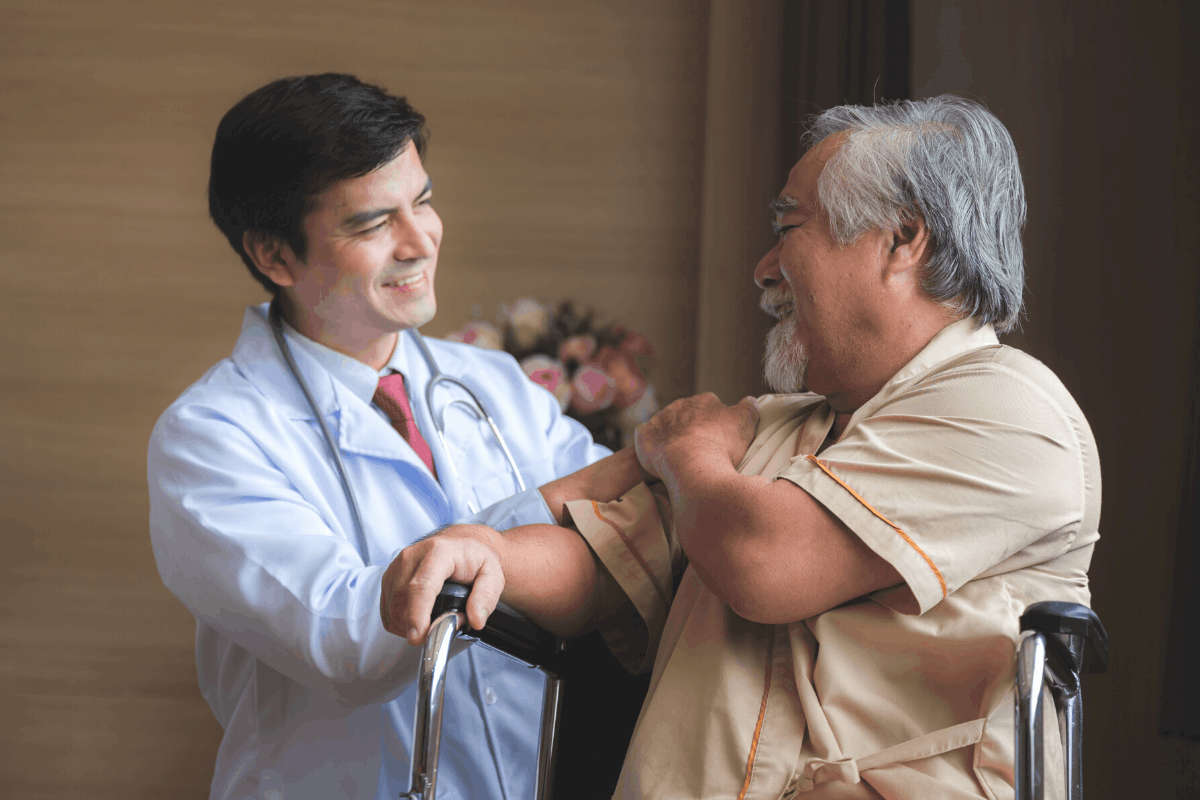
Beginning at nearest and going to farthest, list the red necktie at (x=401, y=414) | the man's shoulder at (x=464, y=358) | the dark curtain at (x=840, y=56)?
the red necktie at (x=401, y=414)
the man's shoulder at (x=464, y=358)
the dark curtain at (x=840, y=56)

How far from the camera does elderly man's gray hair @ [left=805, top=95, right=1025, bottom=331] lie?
116 cm

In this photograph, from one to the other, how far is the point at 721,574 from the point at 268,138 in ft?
3.38

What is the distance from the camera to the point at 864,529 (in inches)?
38.8

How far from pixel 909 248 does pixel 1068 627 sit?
0.47 m

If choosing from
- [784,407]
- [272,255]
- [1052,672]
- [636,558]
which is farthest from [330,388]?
[1052,672]

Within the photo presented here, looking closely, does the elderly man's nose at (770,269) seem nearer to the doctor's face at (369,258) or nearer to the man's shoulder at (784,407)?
the man's shoulder at (784,407)

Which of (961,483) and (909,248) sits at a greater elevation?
(909,248)

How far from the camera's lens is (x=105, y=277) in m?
3.27

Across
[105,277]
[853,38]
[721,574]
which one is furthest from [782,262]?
[105,277]

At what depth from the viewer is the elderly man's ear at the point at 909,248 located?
1157mm

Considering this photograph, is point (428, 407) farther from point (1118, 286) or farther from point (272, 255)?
point (1118, 286)

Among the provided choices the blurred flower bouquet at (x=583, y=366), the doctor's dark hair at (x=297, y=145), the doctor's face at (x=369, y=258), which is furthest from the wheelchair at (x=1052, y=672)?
the blurred flower bouquet at (x=583, y=366)

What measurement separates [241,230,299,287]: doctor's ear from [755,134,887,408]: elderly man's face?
2.68ft

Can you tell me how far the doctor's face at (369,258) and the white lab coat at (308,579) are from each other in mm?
97
